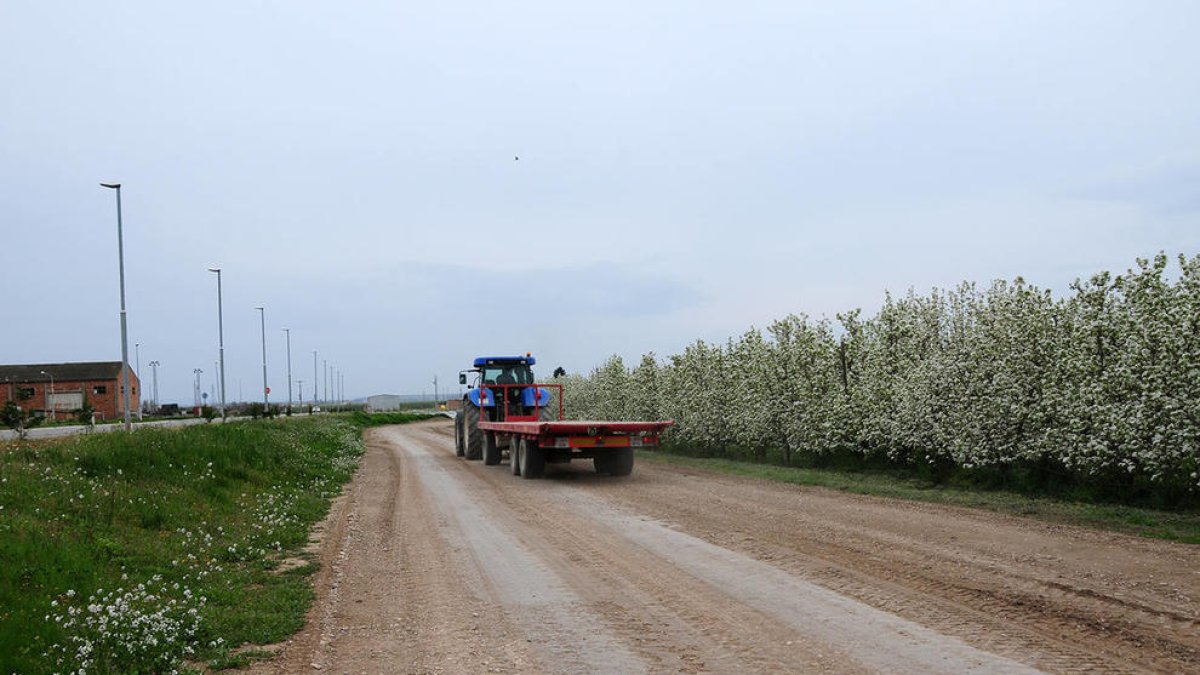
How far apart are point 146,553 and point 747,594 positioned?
20.7 ft

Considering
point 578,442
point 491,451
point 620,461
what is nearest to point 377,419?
point 491,451

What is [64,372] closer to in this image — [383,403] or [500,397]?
[383,403]

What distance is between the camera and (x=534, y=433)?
18.1 metres

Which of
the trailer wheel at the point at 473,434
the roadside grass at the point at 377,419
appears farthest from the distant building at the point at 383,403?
the trailer wheel at the point at 473,434

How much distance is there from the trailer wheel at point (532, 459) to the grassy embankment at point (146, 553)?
4.27 meters

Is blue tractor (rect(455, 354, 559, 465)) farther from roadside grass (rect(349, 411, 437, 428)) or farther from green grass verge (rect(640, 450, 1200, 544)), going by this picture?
roadside grass (rect(349, 411, 437, 428))

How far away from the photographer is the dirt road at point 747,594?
19.6 feet

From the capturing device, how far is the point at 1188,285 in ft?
37.1

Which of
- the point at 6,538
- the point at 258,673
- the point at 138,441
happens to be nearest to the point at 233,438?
the point at 138,441

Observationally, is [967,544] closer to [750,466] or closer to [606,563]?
[606,563]

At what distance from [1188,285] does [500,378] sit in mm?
17149

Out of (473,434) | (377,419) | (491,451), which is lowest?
(377,419)

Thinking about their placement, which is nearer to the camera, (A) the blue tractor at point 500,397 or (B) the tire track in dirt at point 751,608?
(B) the tire track in dirt at point 751,608

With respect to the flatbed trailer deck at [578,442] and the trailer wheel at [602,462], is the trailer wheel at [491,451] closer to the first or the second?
the flatbed trailer deck at [578,442]
